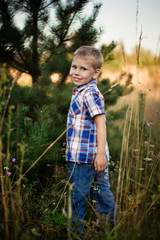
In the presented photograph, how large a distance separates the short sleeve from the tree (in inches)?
45.0

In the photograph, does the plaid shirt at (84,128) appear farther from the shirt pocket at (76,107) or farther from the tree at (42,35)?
the tree at (42,35)

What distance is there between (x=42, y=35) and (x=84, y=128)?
168cm

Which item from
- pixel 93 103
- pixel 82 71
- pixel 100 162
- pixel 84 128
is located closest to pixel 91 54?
pixel 82 71

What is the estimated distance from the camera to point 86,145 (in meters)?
1.35

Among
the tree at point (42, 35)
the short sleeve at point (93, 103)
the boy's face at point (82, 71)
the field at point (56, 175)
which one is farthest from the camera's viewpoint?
the tree at point (42, 35)

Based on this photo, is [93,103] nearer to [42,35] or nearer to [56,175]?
[56,175]

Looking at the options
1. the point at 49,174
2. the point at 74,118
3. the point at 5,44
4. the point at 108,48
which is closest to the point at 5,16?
the point at 5,44

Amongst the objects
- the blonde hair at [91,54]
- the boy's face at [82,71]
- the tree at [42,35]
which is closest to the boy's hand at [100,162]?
the boy's face at [82,71]

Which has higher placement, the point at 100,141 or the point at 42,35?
the point at 42,35

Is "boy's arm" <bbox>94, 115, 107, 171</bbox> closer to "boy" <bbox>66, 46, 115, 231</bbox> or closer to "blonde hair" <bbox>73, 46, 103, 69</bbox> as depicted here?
"boy" <bbox>66, 46, 115, 231</bbox>

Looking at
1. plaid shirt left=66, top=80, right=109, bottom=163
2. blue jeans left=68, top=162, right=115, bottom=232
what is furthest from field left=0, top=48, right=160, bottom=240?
plaid shirt left=66, top=80, right=109, bottom=163

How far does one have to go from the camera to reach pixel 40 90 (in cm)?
209

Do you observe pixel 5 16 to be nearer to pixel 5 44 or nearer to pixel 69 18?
pixel 5 44

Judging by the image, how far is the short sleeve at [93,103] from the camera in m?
1.30
